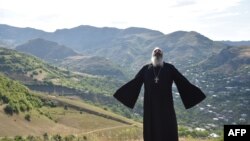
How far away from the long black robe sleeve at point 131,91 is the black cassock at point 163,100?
251 millimetres

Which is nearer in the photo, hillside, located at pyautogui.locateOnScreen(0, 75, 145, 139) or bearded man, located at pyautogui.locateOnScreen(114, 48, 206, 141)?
bearded man, located at pyautogui.locateOnScreen(114, 48, 206, 141)

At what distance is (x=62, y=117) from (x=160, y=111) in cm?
9397

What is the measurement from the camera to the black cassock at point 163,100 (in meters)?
13.0

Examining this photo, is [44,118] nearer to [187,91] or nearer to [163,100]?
[187,91]

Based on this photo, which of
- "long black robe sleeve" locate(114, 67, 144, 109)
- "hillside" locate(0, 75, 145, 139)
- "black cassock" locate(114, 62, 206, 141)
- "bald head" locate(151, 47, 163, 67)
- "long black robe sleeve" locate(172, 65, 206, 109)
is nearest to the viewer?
"black cassock" locate(114, 62, 206, 141)

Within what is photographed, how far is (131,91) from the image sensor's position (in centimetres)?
1404

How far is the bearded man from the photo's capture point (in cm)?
1305

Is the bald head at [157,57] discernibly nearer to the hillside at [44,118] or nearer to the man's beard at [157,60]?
the man's beard at [157,60]

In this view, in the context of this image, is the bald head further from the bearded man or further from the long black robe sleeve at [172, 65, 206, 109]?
the long black robe sleeve at [172, 65, 206, 109]

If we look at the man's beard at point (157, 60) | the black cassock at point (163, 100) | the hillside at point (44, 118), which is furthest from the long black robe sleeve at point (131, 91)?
the hillside at point (44, 118)

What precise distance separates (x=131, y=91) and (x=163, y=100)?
1.30m

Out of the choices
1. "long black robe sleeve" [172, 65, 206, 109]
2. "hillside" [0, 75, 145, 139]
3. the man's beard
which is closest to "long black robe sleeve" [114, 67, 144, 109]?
the man's beard

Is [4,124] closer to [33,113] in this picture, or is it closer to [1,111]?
[1,111]

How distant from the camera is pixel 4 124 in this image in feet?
232
